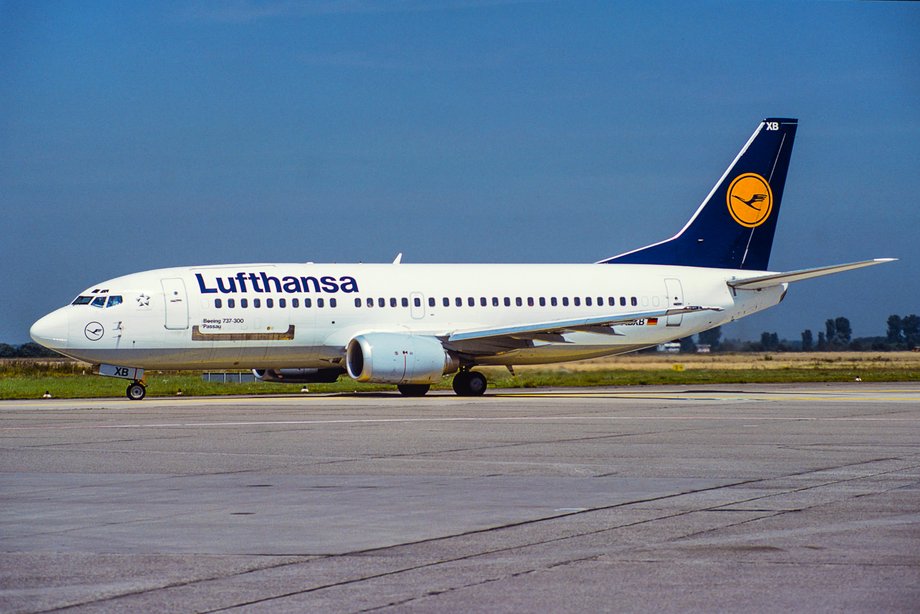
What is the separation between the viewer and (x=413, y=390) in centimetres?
3569

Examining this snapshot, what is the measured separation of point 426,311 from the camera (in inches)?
1391

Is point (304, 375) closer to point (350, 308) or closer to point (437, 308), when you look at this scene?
point (350, 308)

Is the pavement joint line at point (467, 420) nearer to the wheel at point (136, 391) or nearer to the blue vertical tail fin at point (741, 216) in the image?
the wheel at point (136, 391)

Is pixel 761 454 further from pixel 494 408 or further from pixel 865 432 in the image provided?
pixel 494 408

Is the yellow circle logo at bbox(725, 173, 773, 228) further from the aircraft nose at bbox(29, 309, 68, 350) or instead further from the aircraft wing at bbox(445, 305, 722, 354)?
the aircraft nose at bbox(29, 309, 68, 350)

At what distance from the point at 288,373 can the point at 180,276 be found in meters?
4.57

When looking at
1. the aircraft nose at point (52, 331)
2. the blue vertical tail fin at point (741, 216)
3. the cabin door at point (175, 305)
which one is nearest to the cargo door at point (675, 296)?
the blue vertical tail fin at point (741, 216)

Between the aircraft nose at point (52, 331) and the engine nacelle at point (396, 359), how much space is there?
6981 mm

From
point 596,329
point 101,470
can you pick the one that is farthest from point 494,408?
point 101,470

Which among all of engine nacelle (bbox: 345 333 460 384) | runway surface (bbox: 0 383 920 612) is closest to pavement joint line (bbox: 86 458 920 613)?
runway surface (bbox: 0 383 920 612)

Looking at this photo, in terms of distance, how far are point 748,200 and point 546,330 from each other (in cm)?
998

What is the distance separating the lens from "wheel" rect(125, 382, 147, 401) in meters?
32.3

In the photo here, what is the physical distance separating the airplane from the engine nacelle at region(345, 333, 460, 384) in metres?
0.05

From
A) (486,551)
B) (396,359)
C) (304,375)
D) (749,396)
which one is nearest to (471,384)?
(396,359)
